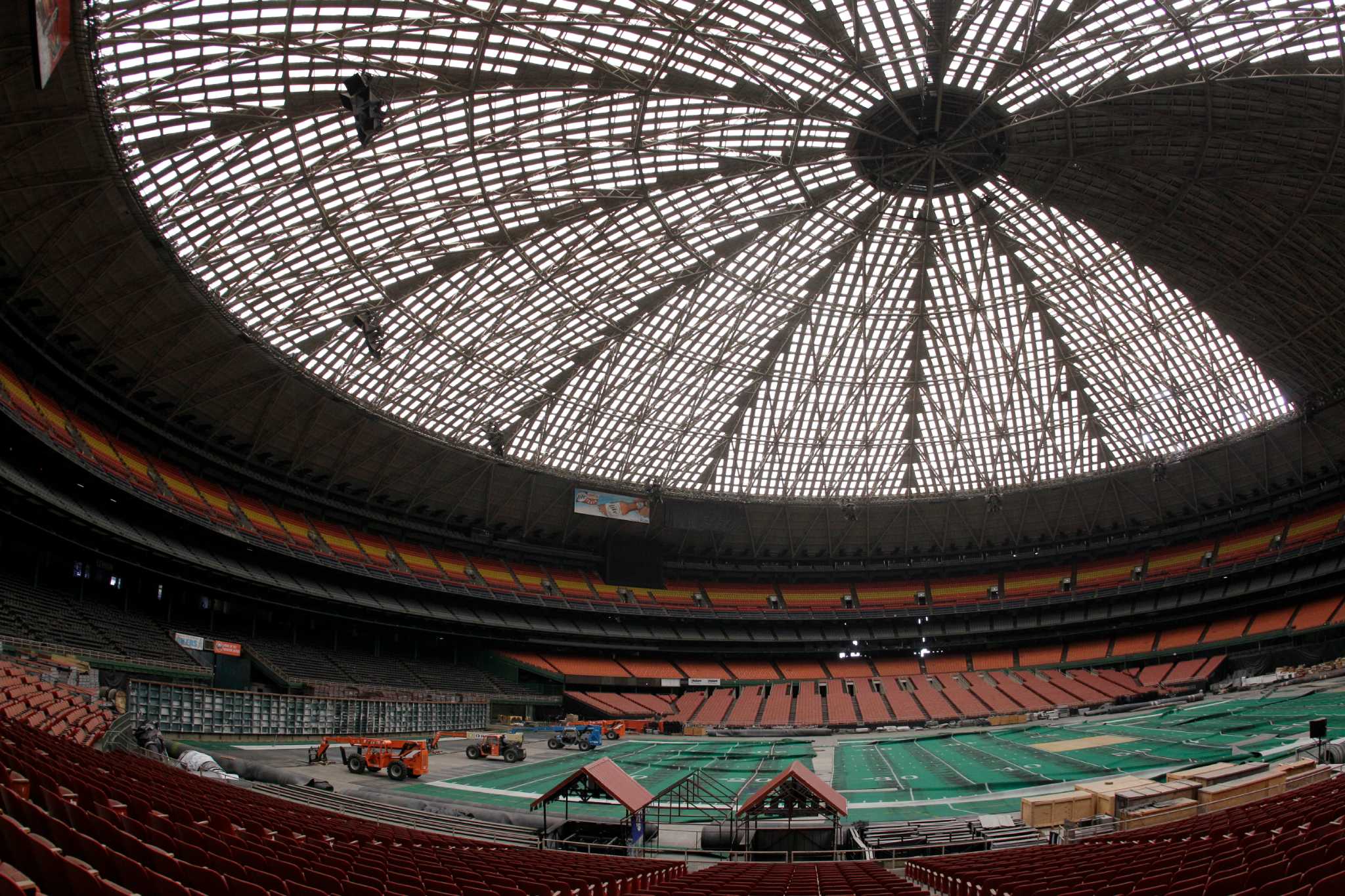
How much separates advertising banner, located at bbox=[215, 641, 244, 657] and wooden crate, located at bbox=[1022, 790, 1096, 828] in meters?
43.3

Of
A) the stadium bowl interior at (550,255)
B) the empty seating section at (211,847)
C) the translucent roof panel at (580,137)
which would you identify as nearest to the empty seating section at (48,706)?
the stadium bowl interior at (550,255)

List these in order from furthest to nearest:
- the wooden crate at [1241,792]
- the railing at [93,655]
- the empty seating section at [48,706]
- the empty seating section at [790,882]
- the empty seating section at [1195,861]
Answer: the railing at [93,655] < the wooden crate at [1241,792] < the empty seating section at [48,706] < the empty seating section at [790,882] < the empty seating section at [1195,861]

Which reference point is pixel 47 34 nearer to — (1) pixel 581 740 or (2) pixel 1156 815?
(2) pixel 1156 815

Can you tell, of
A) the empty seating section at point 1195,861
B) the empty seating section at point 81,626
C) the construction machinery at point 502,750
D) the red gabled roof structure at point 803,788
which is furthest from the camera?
the construction machinery at point 502,750

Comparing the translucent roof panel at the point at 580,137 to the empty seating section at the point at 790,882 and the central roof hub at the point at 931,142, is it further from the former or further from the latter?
the empty seating section at the point at 790,882

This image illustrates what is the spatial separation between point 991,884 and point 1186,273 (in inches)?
1905

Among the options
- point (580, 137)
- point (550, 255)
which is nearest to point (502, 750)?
point (550, 255)

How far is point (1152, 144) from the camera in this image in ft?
129

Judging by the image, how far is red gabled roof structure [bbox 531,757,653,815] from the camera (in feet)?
64.7

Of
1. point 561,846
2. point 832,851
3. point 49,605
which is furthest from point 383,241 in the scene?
point 832,851

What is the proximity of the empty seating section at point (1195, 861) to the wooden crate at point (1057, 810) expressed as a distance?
11.8 feet

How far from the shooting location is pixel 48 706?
20.7 meters

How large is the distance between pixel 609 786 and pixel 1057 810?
11.8 metres

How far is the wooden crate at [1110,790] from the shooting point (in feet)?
70.2
